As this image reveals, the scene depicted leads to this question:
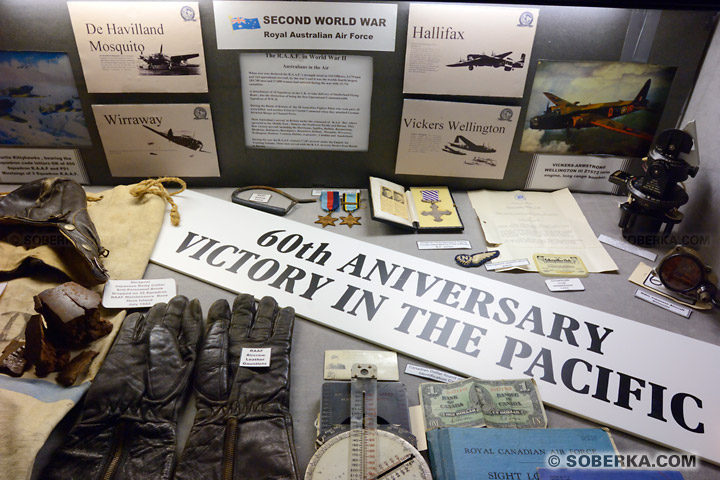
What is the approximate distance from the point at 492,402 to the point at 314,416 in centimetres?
44

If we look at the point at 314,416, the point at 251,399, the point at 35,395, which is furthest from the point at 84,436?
the point at 314,416

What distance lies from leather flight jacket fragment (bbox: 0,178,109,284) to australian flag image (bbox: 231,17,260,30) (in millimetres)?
766

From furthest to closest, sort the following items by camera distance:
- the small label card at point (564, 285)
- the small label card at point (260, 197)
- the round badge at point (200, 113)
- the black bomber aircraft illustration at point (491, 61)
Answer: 1. the small label card at point (260, 197)
2. the round badge at point (200, 113)
3. the black bomber aircraft illustration at point (491, 61)
4. the small label card at point (564, 285)

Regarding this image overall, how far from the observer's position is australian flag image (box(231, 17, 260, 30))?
1.55 m

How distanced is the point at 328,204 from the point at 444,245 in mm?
486

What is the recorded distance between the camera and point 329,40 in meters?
1.58

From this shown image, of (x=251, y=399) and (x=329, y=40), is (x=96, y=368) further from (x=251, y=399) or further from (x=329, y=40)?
(x=329, y=40)

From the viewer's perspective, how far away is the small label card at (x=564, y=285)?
150cm

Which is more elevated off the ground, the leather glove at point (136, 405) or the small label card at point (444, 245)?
the small label card at point (444, 245)

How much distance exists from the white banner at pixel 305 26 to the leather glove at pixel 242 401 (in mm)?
893

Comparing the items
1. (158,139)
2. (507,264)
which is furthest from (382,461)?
(158,139)

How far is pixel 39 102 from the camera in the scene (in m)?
1.67
